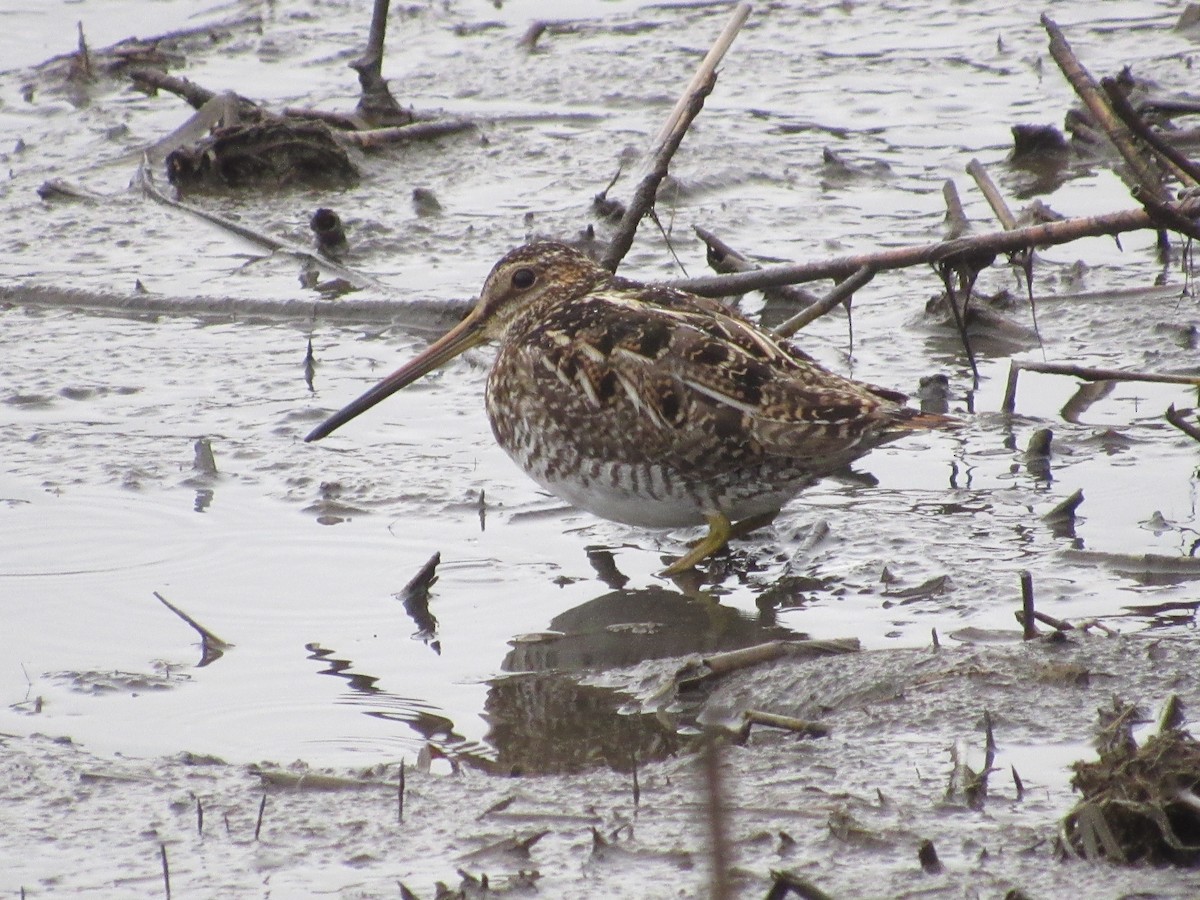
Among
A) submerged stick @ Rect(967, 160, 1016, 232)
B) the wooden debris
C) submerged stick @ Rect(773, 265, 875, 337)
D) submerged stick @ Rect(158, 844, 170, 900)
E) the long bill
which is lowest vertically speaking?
submerged stick @ Rect(158, 844, 170, 900)

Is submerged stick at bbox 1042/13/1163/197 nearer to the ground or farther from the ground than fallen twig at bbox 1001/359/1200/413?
farther from the ground

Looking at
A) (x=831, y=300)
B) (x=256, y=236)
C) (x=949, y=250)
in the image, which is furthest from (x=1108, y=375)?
(x=256, y=236)

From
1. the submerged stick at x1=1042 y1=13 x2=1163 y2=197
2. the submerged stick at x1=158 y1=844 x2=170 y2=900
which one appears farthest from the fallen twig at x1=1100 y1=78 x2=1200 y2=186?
the submerged stick at x1=158 y1=844 x2=170 y2=900

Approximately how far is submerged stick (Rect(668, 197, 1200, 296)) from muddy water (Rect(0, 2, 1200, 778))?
57cm

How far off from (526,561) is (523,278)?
3.27ft

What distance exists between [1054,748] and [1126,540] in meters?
1.27

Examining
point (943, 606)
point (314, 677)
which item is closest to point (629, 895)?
point (314, 677)

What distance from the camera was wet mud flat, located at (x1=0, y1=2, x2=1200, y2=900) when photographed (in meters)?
3.16

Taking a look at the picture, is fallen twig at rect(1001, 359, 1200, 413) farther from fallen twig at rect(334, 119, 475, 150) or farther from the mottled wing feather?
fallen twig at rect(334, 119, 475, 150)

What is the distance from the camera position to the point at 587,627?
432 cm

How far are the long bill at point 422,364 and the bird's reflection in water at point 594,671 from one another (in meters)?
1.21

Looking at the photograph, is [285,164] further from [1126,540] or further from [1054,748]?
[1054,748]

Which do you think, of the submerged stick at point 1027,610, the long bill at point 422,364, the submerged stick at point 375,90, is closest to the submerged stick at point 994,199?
the long bill at point 422,364

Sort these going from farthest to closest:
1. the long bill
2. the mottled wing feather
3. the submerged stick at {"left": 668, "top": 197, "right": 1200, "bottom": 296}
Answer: the long bill, the submerged stick at {"left": 668, "top": 197, "right": 1200, "bottom": 296}, the mottled wing feather
